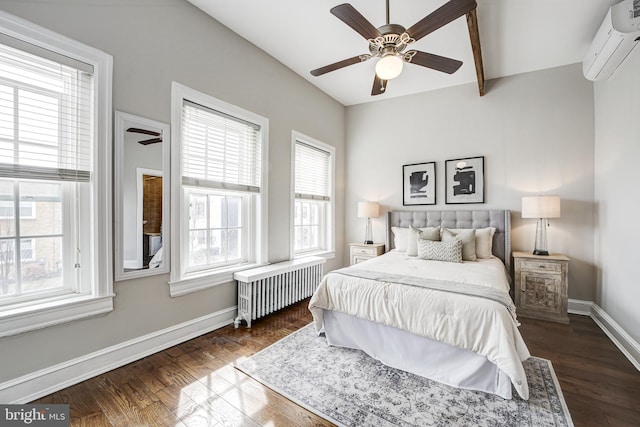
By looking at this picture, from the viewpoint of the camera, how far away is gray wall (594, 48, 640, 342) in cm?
250

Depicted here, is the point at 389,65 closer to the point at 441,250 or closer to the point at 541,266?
the point at 441,250

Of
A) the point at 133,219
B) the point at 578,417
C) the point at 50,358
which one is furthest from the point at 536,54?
the point at 50,358

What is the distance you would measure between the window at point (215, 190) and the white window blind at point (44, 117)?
0.67 meters

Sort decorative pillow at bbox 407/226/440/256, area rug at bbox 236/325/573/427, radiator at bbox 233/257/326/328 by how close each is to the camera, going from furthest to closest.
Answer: decorative pillow at bbox 407/226/440/256, radiator at bbox 233/257/326/328, area rug at bbox 236/325/573/427

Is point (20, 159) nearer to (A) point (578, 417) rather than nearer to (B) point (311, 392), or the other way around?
(B) point (311, 392)

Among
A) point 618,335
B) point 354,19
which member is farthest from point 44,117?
point 618,335

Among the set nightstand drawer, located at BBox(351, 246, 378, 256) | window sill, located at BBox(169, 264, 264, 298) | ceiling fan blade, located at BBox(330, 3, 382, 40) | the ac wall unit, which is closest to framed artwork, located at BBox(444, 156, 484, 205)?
nightstand drawer, located at BBox(351, 246, 378, 256)

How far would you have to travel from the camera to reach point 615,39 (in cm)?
248

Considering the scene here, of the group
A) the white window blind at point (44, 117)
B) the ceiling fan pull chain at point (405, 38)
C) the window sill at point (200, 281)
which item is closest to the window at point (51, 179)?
the white window blind at point (44, 117)

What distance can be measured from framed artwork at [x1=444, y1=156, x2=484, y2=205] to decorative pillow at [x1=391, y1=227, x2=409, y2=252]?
0.84 meters

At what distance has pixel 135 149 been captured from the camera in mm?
2316

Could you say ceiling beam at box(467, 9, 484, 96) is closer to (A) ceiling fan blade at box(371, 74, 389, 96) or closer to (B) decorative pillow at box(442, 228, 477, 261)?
(A) ceiling fan blade at box(371, 74, 389, 96)

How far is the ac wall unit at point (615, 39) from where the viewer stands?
234 centimetres

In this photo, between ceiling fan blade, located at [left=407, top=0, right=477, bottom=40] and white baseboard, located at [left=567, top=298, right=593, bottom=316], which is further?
white baseboard, located at [left=567, top=298, right=593, bottom=316]
